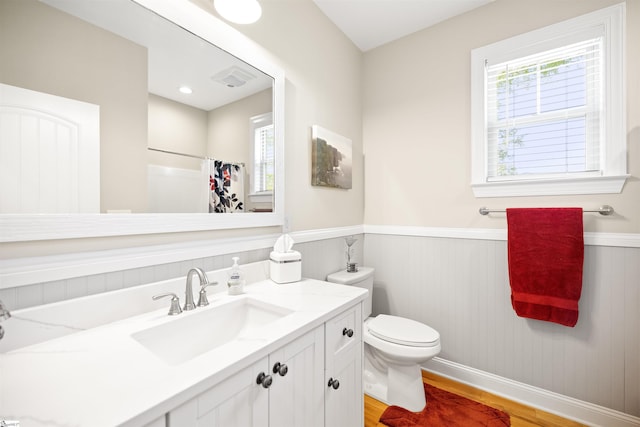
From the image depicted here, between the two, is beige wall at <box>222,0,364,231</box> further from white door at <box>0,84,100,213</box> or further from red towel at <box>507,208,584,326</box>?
red towel at <box>507,208,584,326</box>

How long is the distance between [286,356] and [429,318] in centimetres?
158

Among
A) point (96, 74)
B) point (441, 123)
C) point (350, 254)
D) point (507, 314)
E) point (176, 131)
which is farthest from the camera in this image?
point (350, 254)

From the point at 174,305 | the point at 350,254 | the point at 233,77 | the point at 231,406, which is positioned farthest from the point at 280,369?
the point at 350,254

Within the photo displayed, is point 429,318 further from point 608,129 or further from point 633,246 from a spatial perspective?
A: point 608,129

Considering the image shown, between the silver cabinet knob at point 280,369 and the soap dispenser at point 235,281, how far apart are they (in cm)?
46

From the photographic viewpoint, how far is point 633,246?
145cm

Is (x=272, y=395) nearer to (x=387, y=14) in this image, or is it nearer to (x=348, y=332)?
(x=348, y=332)

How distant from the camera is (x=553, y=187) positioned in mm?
1626

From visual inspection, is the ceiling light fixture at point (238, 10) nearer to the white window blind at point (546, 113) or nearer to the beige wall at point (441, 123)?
the beige wall at point (441, 123)

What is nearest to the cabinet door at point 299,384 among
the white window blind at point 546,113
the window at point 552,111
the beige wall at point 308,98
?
the beige wall at point 308,98

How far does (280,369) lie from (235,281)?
480 mm

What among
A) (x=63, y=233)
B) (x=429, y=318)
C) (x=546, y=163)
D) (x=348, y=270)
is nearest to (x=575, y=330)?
(x=429, y=318)

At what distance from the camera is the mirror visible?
0.80m

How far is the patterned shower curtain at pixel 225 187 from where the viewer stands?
1249 mm
